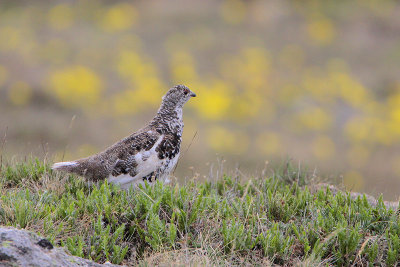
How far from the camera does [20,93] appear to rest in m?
16.2

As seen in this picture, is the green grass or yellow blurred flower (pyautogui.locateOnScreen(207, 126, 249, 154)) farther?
yellow blurred flower (pyautogui.locateOnScreen(207, 126, 249, 154))

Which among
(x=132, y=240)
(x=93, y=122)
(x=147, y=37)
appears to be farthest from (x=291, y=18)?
(x=132, y=240)

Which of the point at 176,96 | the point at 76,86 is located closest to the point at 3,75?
the point at 76,86

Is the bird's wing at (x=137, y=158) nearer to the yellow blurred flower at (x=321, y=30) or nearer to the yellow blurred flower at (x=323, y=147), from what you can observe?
the yellow blurred flower at (x=323, y=147)

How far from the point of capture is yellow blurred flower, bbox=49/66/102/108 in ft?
56.1

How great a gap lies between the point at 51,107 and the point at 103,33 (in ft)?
18.8

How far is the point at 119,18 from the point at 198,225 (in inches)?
733

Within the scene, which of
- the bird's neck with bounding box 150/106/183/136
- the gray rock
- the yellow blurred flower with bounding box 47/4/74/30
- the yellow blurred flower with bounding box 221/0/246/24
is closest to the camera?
the gray rock

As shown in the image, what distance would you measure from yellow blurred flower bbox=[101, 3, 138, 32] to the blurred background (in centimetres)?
5

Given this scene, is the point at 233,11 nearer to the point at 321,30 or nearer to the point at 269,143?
the point at 321,30

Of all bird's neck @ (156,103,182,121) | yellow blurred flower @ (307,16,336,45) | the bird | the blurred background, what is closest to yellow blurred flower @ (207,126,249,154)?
the blurred background

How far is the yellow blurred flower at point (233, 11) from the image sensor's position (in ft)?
77.3

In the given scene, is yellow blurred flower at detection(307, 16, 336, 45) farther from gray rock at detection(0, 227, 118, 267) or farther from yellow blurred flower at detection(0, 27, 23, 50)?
gray rock at detection(0, 227, 118, 267)

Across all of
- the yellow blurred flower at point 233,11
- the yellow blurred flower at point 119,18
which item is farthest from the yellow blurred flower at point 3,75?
Result: the yellow blurred flower at point 233,11
